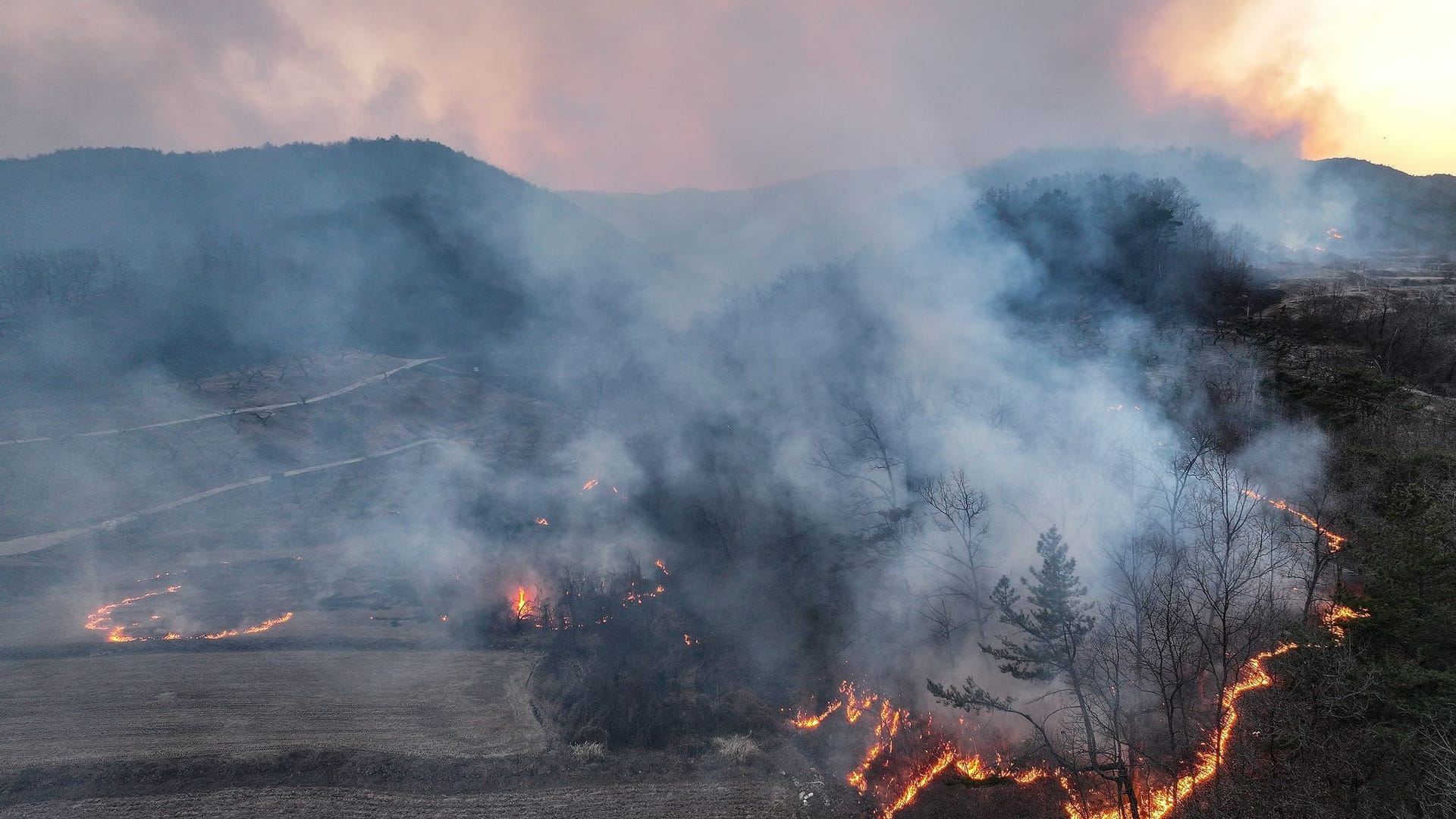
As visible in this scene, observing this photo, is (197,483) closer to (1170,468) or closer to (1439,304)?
(1170,468)

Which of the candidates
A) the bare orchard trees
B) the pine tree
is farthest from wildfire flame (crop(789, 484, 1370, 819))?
the pine tree

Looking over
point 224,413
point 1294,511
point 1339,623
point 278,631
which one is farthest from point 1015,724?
point 224,413

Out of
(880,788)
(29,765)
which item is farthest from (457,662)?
(880,788)

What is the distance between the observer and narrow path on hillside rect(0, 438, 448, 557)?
3045cm

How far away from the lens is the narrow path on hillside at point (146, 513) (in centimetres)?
3045

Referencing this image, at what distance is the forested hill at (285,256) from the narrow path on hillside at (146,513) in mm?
19500

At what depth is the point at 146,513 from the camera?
33688 mm

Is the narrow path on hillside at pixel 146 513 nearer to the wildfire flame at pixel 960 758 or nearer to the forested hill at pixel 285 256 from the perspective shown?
the forested hill at pixel 285 256

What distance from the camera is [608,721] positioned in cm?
1961

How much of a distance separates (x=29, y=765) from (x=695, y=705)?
19321 mm

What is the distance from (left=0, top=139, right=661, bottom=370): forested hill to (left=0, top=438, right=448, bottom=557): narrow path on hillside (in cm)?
1950

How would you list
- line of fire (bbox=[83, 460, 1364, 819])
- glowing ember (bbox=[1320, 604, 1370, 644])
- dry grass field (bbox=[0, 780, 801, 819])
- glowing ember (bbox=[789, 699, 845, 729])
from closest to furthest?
glowing ember (bbox=[1320, 604, 1370, 644]), line of fire (bbox=[83, 460, 1364, 819]), dry grass field (bbox=[0, 780, 801, 819]), glowing ember (bbox=[789, 699, 845, 729])

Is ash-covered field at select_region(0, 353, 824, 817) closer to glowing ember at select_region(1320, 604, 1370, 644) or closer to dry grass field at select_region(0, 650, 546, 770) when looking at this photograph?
dry grass field at select_region(0, 650, 546, 770)

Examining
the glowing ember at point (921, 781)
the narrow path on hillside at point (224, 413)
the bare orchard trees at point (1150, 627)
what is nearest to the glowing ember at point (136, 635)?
the narrow path on hillside at point (224, 413)
